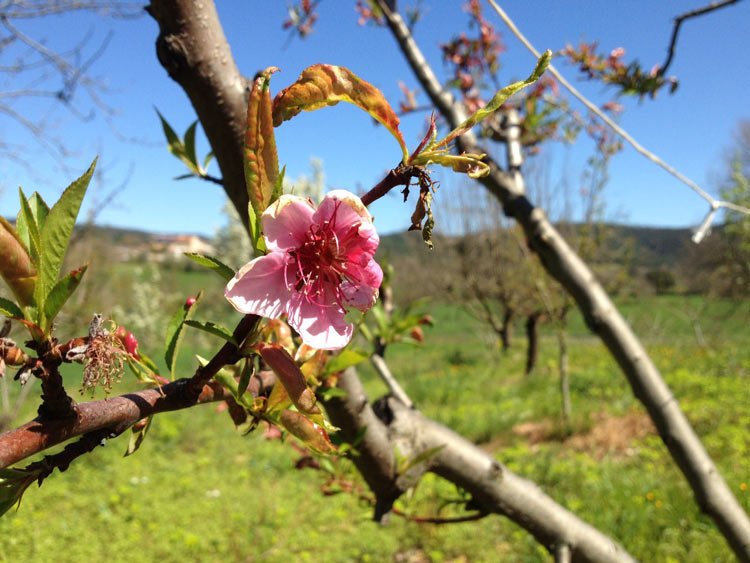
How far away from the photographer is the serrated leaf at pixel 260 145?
1.21 feet

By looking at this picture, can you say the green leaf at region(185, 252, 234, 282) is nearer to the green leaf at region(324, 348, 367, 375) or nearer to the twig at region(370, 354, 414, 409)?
the green leaf at region(324, 348, 367, 375)

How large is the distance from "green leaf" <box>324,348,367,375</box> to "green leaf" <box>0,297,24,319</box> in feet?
1.30

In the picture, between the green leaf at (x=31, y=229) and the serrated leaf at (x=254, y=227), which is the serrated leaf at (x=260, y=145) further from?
the green leaf at (x=31, y=229)

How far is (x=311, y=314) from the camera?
1.48 ft

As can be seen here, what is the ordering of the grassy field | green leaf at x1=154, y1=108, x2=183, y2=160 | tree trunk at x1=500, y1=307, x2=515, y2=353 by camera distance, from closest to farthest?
green leaf at x1=154, y1=108, x2=183, y2=160, the grassy field, tree trunk at x1=500, y1=307, x2=515, y2=353

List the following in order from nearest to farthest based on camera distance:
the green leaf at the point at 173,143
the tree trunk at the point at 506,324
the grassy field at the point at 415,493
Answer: the green leaf at the point at 173,143 < the grassy field at the point at 415,493 < the tree trunk at the point at 506,324

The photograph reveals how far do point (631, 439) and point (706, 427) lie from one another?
31.9 inches

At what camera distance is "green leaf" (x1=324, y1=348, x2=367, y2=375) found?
0.72 meters

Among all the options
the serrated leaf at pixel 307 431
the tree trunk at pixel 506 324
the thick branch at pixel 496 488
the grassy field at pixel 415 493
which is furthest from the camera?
the tree trunk at pixel 506 324

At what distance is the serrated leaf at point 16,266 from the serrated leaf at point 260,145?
18 cm

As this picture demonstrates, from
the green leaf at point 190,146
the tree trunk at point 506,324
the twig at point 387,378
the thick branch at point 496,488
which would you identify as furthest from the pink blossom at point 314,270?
the tree trunk at point 506,324

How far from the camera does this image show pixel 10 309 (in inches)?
16.0

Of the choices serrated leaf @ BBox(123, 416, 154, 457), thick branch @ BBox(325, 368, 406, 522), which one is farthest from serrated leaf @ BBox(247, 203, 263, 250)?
thick branch @ BBox(325, 368, 406, 522)

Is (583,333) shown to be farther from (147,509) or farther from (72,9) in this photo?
(72,9)
